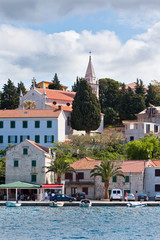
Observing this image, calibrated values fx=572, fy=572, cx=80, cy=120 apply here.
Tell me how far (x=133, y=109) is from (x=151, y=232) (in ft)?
233

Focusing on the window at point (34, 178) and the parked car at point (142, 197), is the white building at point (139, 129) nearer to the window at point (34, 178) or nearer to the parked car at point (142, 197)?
Result: the window at point (34, 178)

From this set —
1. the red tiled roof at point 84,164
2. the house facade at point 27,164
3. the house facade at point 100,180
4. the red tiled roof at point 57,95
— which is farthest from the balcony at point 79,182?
the red tiled roof at point 57,95

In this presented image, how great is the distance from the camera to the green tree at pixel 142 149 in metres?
85.5

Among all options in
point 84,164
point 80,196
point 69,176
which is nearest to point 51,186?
point 80,196

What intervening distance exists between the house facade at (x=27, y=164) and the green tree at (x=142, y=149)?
16.3 meters

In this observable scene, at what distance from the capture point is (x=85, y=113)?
333 feet

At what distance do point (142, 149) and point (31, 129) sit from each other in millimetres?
18643

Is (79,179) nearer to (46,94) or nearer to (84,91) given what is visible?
(84,91)

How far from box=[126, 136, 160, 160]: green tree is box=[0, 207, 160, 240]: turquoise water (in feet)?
75.5

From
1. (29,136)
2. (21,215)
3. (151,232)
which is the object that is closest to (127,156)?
(29,136)

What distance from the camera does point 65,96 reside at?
Answer: 119m

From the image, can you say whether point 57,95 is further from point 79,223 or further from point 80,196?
point 79,223

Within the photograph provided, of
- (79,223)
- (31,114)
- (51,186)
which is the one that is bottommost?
(79,223)

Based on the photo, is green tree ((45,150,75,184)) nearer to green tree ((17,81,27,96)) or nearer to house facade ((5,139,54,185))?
house facade ((5,139,54,185))
